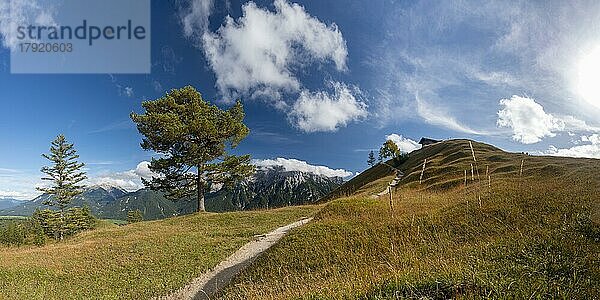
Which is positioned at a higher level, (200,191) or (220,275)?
(200,191)

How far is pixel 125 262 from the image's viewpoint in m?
15.7

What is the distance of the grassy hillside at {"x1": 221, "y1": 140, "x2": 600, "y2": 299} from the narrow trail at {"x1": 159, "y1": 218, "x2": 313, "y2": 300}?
1345 mm

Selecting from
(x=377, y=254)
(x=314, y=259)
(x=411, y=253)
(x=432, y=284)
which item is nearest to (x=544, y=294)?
(x=432, y=284)

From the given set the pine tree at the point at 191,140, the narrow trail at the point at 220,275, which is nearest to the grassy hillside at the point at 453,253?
the narrow trail at the point at 220,275

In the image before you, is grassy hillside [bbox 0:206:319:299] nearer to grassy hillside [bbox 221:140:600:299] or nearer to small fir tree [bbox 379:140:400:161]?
grassy hillside [bbox 221:140:600:299]

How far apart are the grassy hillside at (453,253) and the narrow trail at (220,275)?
135cm

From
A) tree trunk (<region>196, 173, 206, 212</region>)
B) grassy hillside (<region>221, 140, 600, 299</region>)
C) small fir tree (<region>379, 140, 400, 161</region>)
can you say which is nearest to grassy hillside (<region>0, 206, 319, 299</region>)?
grassy hillside (<region>221, 140, 600, 299</region>)

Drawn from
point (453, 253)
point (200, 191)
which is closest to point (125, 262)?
point (453, 253)

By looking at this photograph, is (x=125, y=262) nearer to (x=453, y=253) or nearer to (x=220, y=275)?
(x=220, y=275)

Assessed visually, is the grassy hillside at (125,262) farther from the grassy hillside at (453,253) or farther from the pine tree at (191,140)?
the pine tree at (191,140)

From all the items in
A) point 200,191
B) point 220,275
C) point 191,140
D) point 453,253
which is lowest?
point 220,275

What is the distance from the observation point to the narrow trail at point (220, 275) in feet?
36.4

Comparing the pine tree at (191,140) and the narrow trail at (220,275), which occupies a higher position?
the pine tree at (191,140)

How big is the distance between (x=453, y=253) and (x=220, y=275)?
9.03 m
